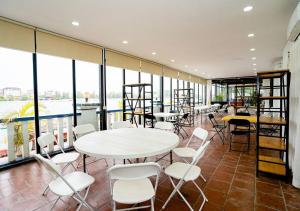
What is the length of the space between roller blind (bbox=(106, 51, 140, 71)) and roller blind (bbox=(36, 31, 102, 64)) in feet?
1.11

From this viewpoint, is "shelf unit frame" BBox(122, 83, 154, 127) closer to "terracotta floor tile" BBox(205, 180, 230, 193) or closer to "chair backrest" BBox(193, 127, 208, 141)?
"chair backrest" BBox(193, 127, 208, 141)

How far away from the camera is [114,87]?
5277 mm

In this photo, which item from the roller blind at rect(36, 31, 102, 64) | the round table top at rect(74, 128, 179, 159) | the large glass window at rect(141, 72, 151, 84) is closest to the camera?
the round table top at rect(74, 128, 179, 159)

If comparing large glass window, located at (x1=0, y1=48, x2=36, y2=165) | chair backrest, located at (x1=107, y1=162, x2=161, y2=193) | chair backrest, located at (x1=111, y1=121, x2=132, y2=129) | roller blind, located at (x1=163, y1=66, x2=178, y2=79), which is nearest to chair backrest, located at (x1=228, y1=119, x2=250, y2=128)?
chair backrest, located at (x1=111, y1=121, x2=132, y2=129)

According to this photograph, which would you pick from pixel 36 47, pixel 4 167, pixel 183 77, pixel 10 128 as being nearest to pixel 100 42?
pixel 36 47

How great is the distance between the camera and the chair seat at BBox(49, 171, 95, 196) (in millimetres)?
1592

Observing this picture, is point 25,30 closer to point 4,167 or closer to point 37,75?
point 37,75

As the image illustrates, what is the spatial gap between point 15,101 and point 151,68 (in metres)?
4.64

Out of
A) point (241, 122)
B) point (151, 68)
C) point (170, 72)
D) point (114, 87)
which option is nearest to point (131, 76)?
point (114, 87)

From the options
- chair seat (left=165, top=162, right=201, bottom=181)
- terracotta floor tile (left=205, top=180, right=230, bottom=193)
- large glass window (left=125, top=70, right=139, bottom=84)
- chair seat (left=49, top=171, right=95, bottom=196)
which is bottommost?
terracotta floor tile (left=205, top=180, right=230, bottom=193)

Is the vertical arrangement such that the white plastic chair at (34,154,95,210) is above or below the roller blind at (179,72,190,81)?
below

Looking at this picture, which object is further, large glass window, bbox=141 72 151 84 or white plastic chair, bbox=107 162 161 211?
large glass window, bbox=141 72 151 84

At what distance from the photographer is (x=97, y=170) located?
2.98 m

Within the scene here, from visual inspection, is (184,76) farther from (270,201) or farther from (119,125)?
(270,201)
